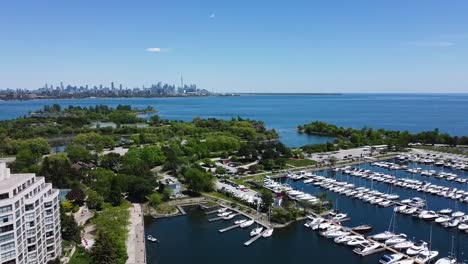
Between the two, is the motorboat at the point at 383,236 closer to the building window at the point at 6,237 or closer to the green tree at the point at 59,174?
A: the building window at the point at 6,237

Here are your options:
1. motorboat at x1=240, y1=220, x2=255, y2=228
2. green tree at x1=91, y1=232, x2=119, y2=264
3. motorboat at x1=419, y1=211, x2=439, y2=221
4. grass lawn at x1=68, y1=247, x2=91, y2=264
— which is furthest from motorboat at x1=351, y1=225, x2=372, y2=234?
grass lawn at x1=68, y1=247, x2=91, y2=264

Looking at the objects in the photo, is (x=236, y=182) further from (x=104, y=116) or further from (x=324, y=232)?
(x=104, y=116)

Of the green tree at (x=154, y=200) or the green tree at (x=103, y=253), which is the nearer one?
the green tree at (x=103, y=253)

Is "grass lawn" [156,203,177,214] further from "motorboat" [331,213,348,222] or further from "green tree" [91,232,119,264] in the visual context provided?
"motorboat" [331,213,348,222]

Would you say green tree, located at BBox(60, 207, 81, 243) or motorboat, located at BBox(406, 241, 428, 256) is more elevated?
green tree, located at BBox(60, 207, 81, 243)

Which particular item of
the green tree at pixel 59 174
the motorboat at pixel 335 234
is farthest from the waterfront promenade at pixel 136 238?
the motorboat at pixel 335 234

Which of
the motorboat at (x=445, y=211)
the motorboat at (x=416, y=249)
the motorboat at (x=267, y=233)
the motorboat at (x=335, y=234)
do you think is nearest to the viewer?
the motorboat at (x=416, y=249)

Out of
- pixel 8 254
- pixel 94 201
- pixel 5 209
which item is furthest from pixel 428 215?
pixel 5 209
